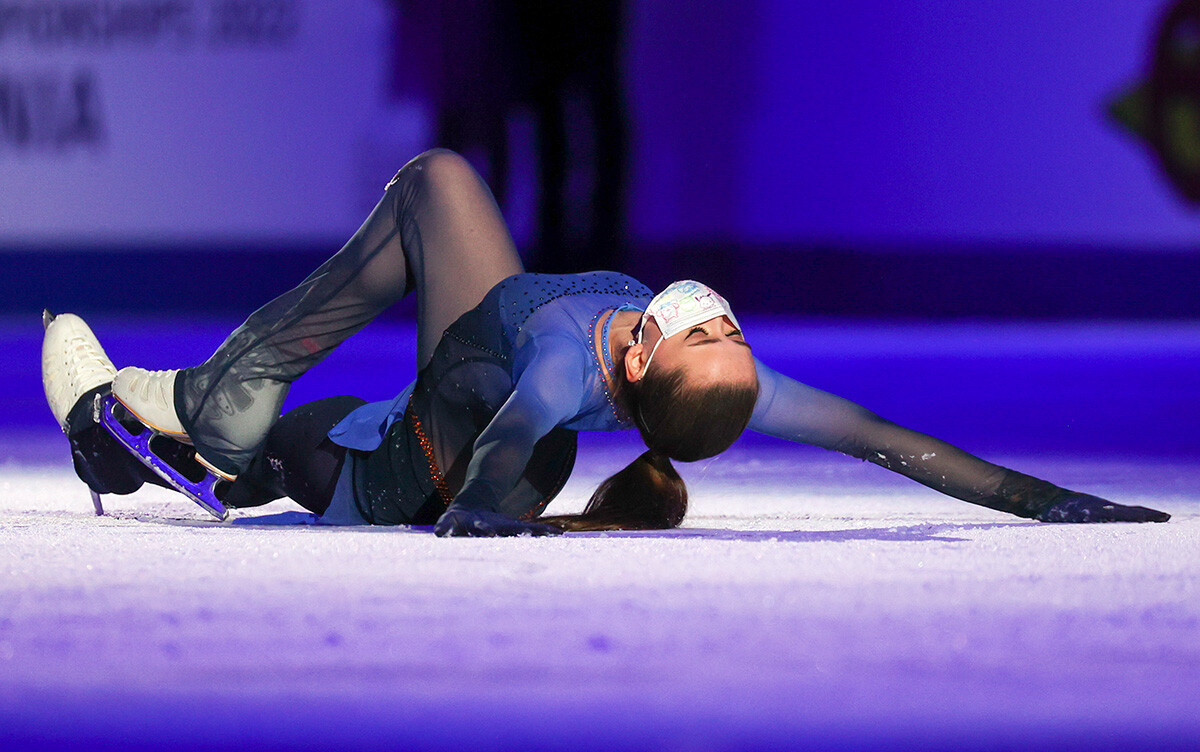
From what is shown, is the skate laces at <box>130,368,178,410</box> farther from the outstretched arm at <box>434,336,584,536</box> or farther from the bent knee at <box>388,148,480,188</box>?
the outstretched arm at <box>434,336,584,536</box>

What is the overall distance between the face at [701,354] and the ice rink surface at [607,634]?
194 mm

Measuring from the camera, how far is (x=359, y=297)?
1956 millimetres

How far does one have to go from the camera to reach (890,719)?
907 mm

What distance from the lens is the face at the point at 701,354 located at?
164 cm

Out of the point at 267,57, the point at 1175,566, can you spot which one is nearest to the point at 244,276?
the point at 267,57

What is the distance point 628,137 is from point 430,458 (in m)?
4.55

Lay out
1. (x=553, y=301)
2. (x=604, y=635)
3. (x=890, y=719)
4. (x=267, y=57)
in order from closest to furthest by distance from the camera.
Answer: (x=890, y=719), (x=604, y=635), (x=553, y=301), (x=267, y=57)

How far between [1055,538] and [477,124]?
482cm

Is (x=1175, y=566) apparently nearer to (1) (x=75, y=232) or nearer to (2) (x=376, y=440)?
(2) (x=376, y=440)

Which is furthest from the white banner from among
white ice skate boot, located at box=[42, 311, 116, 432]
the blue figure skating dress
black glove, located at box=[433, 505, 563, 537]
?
black glove, located at box=[433, 505, 563, 537]

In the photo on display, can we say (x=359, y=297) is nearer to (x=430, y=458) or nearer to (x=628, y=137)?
(x=430, y=458)

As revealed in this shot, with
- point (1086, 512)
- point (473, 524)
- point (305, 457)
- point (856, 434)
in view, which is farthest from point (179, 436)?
point (1086, 512)

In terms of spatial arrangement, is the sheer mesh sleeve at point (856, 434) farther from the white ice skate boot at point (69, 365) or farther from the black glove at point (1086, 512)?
the white ice skate boot at point (69, 365)

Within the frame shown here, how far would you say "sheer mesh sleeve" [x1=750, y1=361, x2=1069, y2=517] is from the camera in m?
1.78
